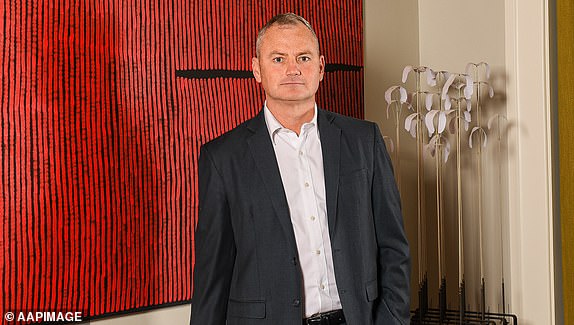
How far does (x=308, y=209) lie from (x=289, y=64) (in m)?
0.42

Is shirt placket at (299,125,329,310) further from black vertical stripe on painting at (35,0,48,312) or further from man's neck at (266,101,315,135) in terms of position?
black vertical stripe on painting at (35,0,48,312)

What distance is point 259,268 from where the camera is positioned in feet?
6.93

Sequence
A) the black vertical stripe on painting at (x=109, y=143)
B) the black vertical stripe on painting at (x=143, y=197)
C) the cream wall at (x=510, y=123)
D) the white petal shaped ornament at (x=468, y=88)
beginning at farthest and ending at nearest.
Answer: the cream wall at (x=510, y=123), the white petal shaped ornament at (x=468, y=88), the black vertical stripe on painting at (x=143, y=197), the black vertical stripe on painting at (x=109, y=143)

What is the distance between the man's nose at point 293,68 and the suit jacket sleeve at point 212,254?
1.12ft

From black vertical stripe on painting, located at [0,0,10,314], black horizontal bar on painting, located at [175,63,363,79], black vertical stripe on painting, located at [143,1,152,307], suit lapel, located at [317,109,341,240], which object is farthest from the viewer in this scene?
black horizontal bar on painting, located at [175,63,363,79]

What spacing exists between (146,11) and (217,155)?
590 mm

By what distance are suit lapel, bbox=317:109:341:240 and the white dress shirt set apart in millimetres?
25

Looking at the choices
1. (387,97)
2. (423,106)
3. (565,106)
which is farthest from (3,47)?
(565,106)

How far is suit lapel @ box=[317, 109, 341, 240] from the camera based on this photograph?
2.13 meters

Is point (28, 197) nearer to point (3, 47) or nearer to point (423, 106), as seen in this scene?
point (3, 47)

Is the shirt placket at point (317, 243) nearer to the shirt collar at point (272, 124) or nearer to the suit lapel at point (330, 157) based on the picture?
the suit lapel at point (330, 157)

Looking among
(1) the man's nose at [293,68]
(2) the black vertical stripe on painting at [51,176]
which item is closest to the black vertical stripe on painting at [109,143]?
(2) the black vertical stripe on painting at [51,176]

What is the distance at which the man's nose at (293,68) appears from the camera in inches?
83.6

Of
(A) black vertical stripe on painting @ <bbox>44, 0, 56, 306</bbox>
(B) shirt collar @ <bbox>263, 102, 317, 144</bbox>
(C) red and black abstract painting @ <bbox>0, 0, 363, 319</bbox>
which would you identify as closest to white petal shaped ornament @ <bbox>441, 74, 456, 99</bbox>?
(C) red and black abstract painting @ <bbox>0, 0, 363, 319</bbox>
